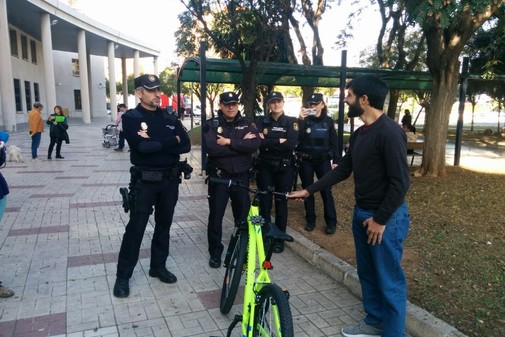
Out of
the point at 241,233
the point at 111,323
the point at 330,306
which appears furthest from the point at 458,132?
the point at 111,323

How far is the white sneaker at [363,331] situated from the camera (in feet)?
10.3

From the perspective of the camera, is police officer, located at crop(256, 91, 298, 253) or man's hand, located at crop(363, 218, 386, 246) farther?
police officer, located at crop(256, 91, 298, 253)

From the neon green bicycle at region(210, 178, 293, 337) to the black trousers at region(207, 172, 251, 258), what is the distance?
117 cm

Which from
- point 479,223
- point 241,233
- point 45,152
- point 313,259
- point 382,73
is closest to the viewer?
point 241,233

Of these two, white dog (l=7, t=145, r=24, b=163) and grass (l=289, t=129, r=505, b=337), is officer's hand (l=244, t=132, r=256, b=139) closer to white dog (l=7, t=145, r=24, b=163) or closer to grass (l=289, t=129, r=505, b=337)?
grass (l=289, t=129, r=505, b=337)

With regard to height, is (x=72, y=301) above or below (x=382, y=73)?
below

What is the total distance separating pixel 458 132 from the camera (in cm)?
1073

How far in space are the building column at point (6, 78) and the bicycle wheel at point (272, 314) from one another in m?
23.3

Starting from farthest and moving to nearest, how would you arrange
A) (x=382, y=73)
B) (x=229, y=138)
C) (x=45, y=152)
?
1. (x=45, y=152)
2. (x=382, y=73)
3. (x=229, y=138)

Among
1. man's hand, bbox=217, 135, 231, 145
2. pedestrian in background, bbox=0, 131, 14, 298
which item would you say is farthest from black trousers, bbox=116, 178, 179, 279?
pedestrian in background, bbox=0, 131, 14, 298

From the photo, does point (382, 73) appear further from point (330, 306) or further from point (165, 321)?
point (165, 321)

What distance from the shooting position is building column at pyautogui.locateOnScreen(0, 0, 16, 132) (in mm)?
20891

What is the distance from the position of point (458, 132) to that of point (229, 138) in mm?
8614

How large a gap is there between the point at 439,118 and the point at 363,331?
257 inches
